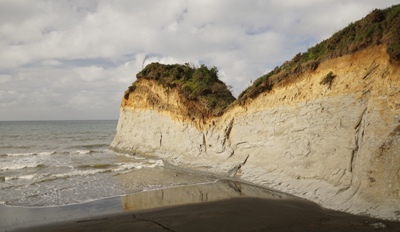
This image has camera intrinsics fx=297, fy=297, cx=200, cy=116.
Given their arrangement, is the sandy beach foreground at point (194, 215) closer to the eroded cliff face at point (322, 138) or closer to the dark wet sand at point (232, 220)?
the dark wet sand at point (232, 220)

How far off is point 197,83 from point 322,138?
9.81 m

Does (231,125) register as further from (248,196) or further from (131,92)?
(131,92)

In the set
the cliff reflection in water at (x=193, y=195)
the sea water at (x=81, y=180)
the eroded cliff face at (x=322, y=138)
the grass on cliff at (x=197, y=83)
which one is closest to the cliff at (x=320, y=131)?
the eroded cliff face at (x=322, y=138)

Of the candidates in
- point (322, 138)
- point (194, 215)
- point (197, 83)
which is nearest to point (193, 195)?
point (194, 215)

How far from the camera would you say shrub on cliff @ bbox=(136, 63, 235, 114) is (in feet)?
56.8

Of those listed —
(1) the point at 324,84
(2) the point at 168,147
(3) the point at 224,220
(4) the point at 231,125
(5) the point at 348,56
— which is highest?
(5) the point at 348,56

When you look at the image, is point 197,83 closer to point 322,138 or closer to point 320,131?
point 320,131

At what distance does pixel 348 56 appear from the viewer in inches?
407

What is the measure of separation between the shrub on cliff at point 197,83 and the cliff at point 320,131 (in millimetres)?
397

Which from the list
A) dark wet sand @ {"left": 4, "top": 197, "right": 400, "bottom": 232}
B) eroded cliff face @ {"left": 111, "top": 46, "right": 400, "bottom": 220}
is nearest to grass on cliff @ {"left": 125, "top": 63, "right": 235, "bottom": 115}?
eroded cliff face @ {"left": 111, "top": 46, "right": 400, "bottom": 220}

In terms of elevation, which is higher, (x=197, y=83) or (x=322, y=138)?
(x=197, y=83)

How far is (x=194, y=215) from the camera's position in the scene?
9.10 m

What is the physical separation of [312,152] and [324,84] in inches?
100

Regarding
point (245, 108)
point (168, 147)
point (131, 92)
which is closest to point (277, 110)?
point (245, 108)
